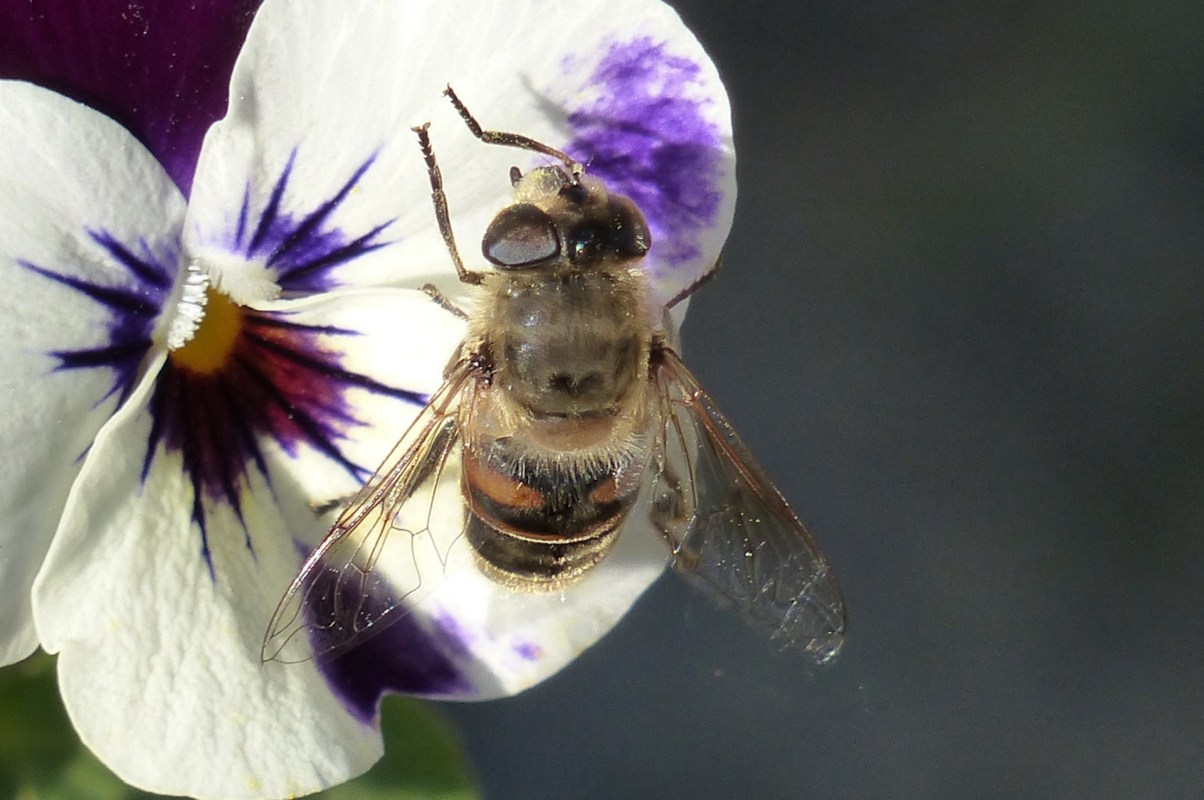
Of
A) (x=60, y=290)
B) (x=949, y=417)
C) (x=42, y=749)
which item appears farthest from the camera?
(x=949, y=417)

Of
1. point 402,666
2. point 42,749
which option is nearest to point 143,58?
point 402,666

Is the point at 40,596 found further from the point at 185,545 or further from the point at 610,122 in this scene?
the point at 610,122

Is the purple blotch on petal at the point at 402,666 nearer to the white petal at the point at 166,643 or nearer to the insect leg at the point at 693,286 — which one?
the white petal at the point at 166,643

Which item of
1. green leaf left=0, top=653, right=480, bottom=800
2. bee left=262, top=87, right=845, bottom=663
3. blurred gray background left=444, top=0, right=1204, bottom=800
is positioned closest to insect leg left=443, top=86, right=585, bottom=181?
bee left=262, top=87, right=845, bottom=663

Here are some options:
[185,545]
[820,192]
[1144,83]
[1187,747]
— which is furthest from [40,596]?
[1144,83]

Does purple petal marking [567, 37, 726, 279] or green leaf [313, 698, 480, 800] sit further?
green leaf [313, 698, 480, 800]

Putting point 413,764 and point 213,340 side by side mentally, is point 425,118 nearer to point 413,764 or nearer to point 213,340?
point 213,340

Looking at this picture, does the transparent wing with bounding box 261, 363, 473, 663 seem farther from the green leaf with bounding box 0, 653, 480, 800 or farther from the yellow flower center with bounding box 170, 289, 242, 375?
the green leaf with bounding box 0, 653, 480, 800
